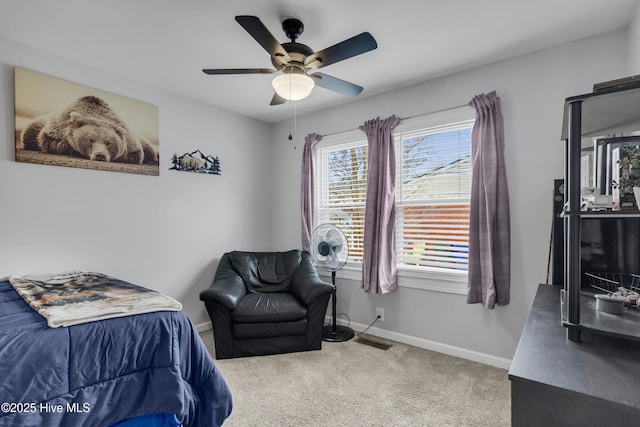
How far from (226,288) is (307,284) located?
742 mm

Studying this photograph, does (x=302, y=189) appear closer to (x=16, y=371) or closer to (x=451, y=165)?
(x=451, y=165)

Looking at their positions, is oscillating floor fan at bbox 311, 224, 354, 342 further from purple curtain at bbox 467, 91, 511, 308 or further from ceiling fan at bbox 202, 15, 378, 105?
ceiling fan at bbox 202, 15, 378, 105

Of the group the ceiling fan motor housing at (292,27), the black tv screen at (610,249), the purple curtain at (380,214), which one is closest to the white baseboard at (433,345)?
the purple curtain at (380,214)

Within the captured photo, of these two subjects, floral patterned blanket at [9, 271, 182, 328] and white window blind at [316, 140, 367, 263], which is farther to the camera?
white window blind at [316, 140, 367, 263]

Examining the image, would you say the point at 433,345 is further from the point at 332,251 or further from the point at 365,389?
the point at 332,251

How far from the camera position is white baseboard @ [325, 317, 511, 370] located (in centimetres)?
264

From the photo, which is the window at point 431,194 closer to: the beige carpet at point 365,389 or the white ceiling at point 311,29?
the white ceiling at point 311,29

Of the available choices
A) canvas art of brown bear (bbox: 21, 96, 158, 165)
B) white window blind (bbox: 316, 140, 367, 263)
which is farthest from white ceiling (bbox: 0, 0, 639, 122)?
white window blind (bbox: 316, 140, 367, 263)

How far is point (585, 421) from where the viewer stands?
2.33 feet

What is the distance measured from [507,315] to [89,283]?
3103 millimetres

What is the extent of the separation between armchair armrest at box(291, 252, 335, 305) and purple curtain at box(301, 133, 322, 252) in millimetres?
261

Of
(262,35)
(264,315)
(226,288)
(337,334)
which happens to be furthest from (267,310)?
(262,35)

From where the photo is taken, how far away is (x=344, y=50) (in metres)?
1.85

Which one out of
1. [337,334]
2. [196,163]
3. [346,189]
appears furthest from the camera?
[346,189]
